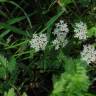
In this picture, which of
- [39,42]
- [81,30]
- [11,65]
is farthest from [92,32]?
[11,65]

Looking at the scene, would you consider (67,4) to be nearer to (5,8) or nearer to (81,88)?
(5,8)

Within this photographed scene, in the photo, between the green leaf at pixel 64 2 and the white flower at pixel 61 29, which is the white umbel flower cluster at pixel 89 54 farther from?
the green leaf at pixel 64 2

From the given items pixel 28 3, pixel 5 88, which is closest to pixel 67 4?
pixel 28 3

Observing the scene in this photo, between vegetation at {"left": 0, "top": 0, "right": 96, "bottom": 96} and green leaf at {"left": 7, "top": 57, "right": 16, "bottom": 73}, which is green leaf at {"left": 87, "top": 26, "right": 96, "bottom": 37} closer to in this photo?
vegetation at {"left": 0, "top": 0, "right": 96, "bottom": 96}

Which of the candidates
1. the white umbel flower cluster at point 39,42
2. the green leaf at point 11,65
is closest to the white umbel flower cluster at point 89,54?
the white umbel flower cluster at point 39,42

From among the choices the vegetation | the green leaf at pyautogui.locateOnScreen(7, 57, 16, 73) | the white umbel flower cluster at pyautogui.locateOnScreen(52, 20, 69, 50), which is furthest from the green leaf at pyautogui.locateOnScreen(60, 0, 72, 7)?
the green leaf at pyautogui.locateOnScreen(7, 57, 16, 73)
